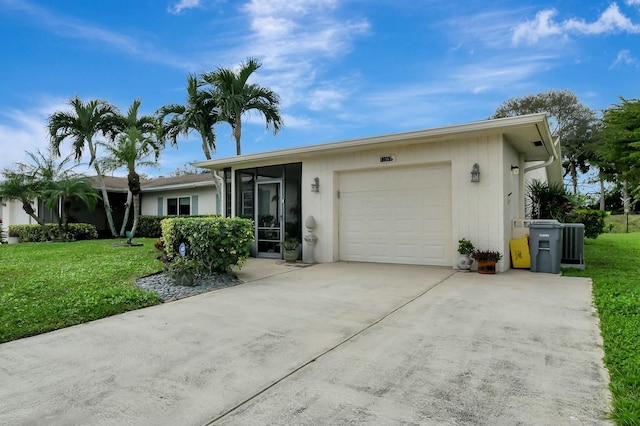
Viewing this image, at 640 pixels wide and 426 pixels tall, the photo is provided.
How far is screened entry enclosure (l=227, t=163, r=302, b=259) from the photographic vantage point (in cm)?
978

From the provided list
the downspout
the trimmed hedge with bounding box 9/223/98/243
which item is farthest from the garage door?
the trimmed hedge with bounding box 9/223/98/243

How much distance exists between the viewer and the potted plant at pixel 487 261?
6.97 m

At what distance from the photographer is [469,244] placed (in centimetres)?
723

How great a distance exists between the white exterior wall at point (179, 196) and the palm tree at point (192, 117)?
2072 millimetres

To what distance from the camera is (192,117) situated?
1536 cm

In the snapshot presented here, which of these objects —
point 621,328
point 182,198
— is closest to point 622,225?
point 621,328

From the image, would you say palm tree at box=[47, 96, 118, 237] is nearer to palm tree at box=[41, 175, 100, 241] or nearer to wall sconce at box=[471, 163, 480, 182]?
palm tree at box=[41, 175, 100, 241]

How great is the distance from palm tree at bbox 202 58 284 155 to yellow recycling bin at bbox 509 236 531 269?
36.2 ft

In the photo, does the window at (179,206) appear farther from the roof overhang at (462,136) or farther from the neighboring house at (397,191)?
the roof overhang at (462,136)

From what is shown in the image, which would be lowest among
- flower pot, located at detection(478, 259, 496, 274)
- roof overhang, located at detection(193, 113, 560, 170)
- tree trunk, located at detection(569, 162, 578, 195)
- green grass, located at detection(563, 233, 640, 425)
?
green grass, located at detection(563, 233, 640, 425)

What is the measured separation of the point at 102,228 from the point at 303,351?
66.1 feet

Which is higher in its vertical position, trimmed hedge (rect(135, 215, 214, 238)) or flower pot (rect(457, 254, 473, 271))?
trimmed hedge (rect(135, 215, 214, 238))

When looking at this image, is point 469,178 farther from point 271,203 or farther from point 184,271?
point 184,271

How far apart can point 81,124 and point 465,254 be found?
17.3 meters
